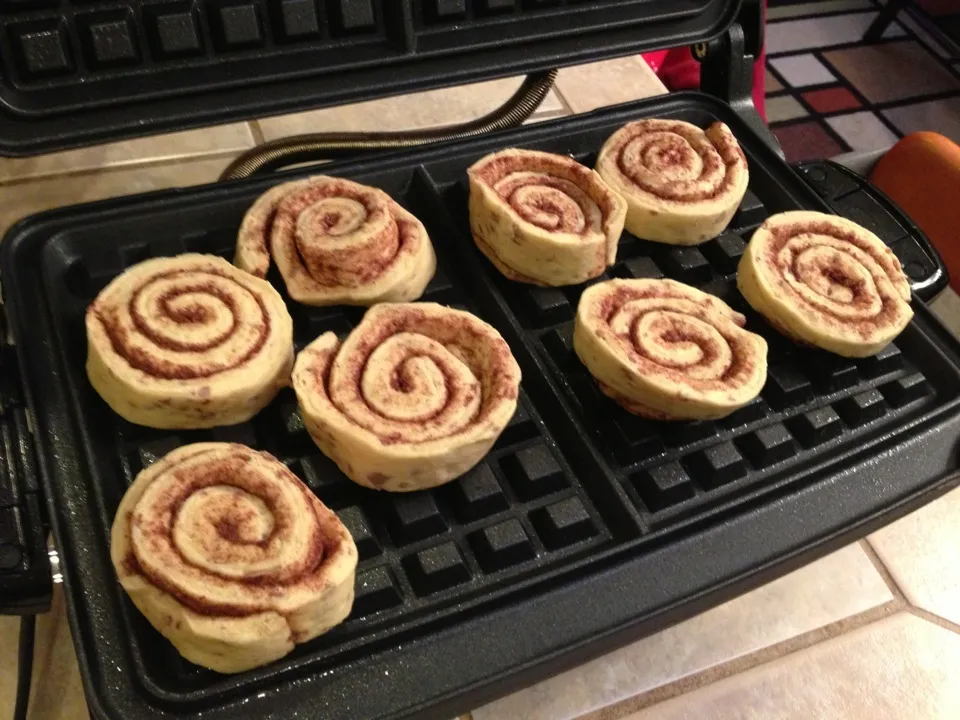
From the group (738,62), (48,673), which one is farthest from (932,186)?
(48,673)

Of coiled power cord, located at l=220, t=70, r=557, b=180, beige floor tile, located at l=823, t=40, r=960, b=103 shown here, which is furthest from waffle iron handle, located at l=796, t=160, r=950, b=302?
beige floor tile, located at l=823, t=40, r=960, b=103

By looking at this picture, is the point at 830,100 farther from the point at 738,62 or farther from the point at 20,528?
the point at 20,528

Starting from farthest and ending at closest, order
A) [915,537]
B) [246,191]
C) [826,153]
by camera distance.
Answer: [826,153], [915,537], [246,191]

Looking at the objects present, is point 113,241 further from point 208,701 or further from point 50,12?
point 208,701

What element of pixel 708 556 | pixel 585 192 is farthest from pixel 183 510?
pixel 585 192

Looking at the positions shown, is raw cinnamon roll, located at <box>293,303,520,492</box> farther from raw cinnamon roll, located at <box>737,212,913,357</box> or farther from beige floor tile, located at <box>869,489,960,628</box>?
beige floor tile, located at <box>869,489,960,628</box>

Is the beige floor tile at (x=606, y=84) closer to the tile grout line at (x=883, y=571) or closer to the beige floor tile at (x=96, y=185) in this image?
the beige floor tile at (x=96, y=185)

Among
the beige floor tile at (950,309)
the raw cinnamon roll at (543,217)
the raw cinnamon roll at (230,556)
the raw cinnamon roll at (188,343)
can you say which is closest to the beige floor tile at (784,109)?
the beige floor tile at (950,309)
